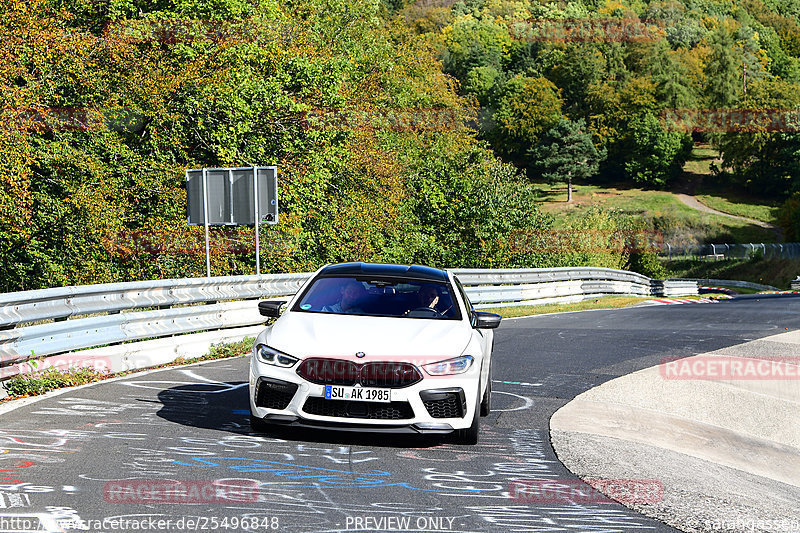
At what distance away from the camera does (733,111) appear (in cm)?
13600

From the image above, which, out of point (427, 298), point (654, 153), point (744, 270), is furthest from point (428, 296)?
point (654, 153)

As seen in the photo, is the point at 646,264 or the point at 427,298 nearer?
the point at 427,298

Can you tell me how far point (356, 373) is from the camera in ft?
22.0

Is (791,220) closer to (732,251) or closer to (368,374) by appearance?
(732,251)

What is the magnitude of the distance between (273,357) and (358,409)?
0.78 metres

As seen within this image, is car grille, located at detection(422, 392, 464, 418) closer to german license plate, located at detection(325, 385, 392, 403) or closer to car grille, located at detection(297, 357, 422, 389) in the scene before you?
car grille, located at detection(297, 357, 422, 389)

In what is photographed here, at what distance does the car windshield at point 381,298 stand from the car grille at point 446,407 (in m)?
1.05

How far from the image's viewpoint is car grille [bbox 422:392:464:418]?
22.4 ft

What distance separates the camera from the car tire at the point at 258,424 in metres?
6.98

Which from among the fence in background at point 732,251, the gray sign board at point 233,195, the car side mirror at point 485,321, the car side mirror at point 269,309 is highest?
the gray sign board at point 233,195

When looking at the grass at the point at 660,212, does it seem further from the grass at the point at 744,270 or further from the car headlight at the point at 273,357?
the car headlight at the point at 273,357

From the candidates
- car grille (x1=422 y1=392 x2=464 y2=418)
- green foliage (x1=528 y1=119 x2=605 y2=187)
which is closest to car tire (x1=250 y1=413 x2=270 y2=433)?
car grille (x1=422 y1=392 x2=464 y2=418)

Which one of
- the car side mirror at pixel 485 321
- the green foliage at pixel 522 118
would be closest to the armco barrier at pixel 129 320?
the car side mirror at pixel 485 321

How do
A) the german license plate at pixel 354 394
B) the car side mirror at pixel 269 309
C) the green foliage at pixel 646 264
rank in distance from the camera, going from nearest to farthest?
the german license plate at pixel 354 394 → the car side mirror at pixel 269 309 → the green foliage at pixel 646 264
